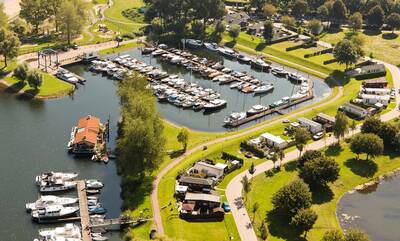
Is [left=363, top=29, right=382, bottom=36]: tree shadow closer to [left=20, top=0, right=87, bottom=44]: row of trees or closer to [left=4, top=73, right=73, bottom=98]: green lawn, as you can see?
[left=20, top=0, right=87, bottom=44]: row of trees

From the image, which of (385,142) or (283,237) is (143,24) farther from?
(283,237)

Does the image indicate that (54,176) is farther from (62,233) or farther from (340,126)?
(340,126)

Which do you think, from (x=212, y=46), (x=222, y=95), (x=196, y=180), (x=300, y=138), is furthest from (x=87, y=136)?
(x=212, y=46)

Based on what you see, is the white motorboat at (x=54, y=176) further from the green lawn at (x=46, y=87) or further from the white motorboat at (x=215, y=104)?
the white motorboat at (x=215, y=104)

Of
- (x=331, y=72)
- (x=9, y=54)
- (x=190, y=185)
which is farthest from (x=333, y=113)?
(x=9, y=54)

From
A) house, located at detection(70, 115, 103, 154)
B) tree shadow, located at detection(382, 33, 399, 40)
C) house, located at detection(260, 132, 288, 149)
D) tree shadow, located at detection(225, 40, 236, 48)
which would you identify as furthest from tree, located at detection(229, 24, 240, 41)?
house, located at detection(70, 115, 103, 154)
